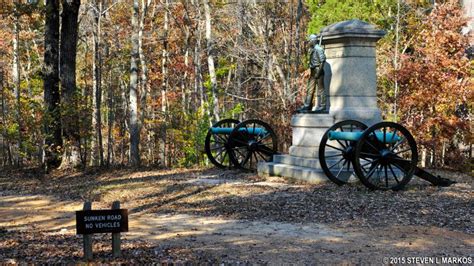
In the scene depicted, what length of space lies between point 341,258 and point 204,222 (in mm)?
2834

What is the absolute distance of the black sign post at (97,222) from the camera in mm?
A: 5648

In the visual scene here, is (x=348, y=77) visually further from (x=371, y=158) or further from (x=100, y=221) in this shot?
(x=100, y=221)

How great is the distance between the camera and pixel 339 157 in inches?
455

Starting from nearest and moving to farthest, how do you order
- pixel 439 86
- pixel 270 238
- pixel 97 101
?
pixel 270 238 < pixel 439 86 < pixel 97 101

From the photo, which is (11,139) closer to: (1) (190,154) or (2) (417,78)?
(1) (190,154)

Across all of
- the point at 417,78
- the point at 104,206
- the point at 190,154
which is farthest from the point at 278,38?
the point at 104,206

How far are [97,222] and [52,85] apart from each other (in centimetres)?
1103

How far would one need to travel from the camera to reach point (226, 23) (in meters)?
26.8

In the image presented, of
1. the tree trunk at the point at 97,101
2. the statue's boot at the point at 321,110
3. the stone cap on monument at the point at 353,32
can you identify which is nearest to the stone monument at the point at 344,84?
the stone cap on monument at the point at 353,32

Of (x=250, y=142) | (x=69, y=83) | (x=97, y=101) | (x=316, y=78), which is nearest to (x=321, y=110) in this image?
(x=316, y=78)

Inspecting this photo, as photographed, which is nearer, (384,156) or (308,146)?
(384,156)

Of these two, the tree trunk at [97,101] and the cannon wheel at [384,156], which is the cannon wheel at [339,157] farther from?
the tree trunk at [97,101]

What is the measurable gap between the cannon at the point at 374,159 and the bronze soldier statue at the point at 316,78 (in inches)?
50.9

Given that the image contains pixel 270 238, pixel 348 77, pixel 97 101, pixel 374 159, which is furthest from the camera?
pixel 97 101
